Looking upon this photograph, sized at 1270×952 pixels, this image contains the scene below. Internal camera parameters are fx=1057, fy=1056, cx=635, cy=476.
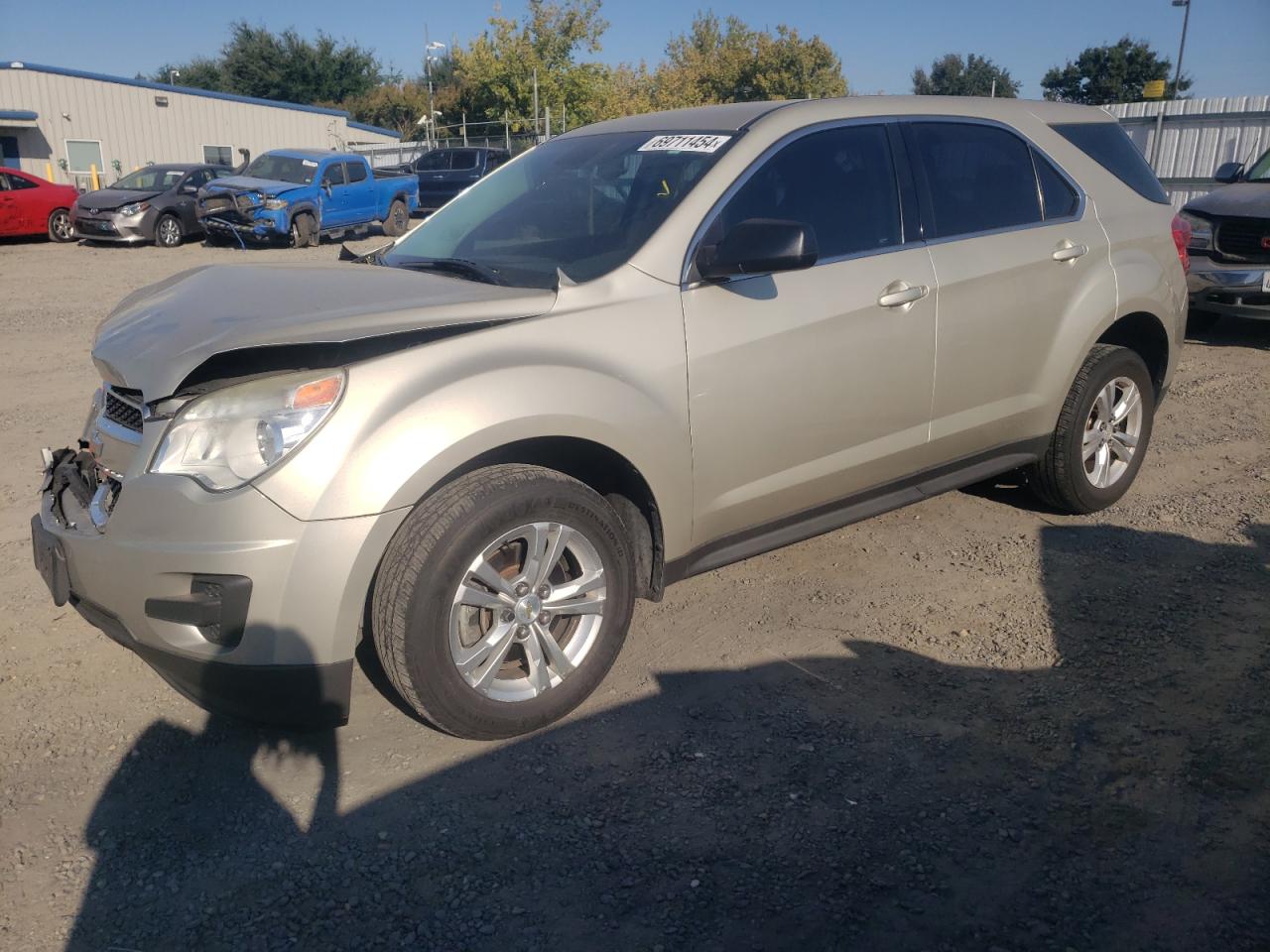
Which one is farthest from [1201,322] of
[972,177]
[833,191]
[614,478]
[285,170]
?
[285,170]

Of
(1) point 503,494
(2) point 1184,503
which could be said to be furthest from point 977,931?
(2) point 1184,503

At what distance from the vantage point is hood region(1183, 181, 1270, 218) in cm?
912

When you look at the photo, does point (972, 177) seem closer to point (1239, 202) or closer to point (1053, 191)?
point (1053, 191)

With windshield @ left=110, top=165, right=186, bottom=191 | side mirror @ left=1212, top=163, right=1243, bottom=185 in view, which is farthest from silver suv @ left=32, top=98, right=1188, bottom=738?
windshield @ left=110, top=165, right=186, bottom=191

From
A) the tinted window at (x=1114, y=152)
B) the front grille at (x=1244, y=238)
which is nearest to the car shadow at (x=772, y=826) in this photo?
the tinted window at (x=1114, y=152)

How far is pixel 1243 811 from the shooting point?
9.63 ft

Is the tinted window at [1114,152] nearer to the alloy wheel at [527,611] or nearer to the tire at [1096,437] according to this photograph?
the tire at [1096,437]

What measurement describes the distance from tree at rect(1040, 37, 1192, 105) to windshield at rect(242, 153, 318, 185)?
2435 inches

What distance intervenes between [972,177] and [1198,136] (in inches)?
739

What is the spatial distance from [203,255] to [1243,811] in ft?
61.3

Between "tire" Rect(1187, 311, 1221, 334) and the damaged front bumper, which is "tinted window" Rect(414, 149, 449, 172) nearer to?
"tire" Rect(1187, 311, 1221, 334)

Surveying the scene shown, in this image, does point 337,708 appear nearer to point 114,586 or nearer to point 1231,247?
point 114,586

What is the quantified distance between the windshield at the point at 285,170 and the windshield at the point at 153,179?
1888 mm

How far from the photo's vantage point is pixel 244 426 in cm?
284
